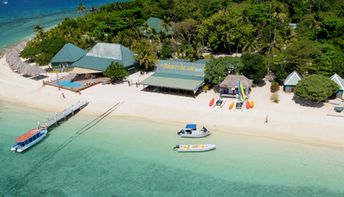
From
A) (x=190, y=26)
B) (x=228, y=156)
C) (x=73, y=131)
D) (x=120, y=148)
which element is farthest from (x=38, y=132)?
(x=190, y=26)

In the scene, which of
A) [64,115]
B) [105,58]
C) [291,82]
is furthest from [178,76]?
[64,115]

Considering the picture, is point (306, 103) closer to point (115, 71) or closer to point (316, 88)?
point (316, 88)

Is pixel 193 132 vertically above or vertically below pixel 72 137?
above

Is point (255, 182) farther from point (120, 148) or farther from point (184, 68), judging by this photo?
point (184, 68)

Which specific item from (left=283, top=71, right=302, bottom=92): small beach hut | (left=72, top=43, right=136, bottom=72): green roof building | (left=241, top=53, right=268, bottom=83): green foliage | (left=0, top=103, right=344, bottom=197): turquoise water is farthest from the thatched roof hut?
(left=72, top=43, right=136, bottom=72): green roof building

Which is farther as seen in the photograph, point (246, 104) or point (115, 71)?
point (115, 71)

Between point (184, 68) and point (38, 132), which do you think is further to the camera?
point (184, 68)
